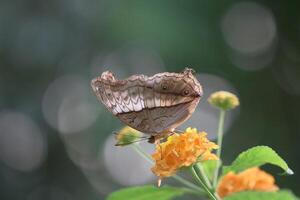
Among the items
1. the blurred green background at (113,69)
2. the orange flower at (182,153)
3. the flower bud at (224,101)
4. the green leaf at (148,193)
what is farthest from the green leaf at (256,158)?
the blurred green background at (113,69)

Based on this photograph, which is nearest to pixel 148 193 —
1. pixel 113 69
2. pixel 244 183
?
pixel 244 183

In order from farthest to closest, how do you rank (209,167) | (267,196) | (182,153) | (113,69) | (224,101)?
(113,69)
(224,101)
(209,167)
(182,153)
(267,196)

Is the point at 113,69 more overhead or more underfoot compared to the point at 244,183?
more underfoot

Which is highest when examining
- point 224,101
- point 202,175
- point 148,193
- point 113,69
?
point 224,101

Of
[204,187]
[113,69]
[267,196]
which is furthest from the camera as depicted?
[113,69]

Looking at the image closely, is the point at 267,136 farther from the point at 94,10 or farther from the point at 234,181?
the point at 234,181

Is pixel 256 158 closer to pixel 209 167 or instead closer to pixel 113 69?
pixel 209 167

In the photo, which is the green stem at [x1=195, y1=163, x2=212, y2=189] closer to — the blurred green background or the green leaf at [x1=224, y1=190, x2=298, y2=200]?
the green leaf at [x1=224, y1=190, x2=298, y2=200]
